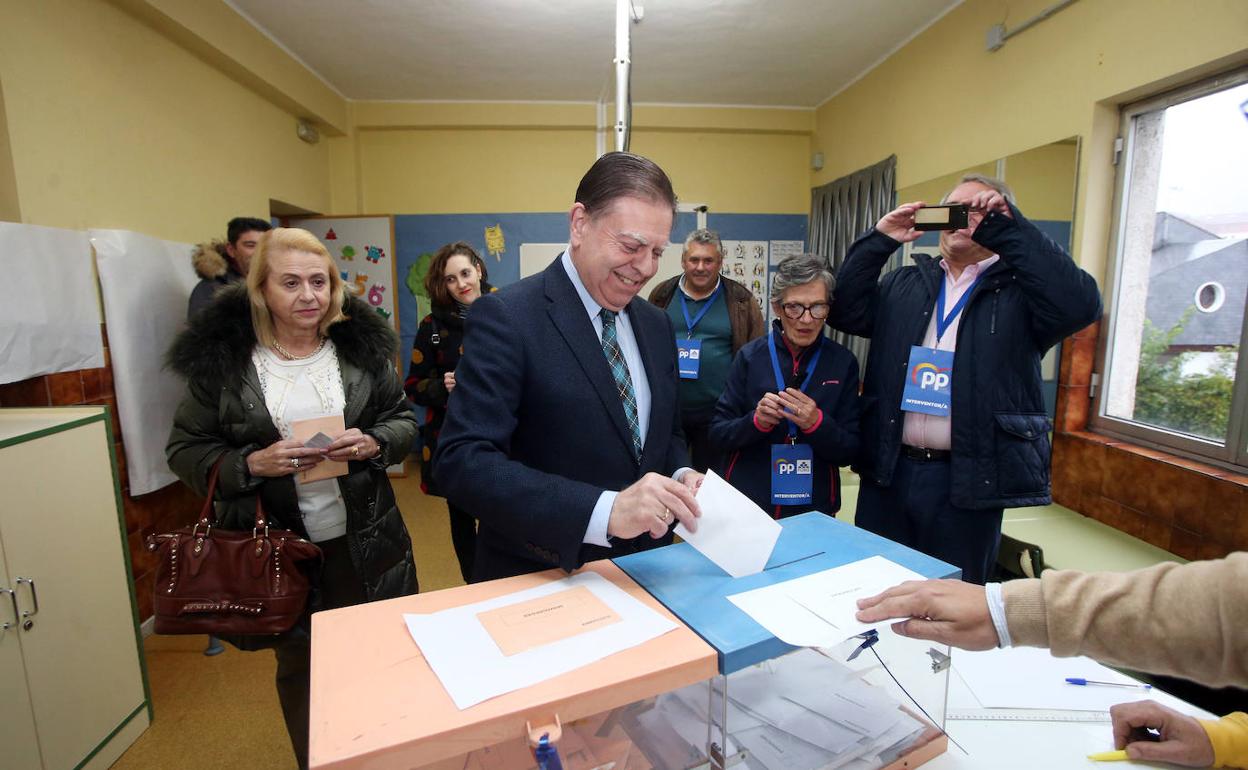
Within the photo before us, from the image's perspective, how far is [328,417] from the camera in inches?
67.7

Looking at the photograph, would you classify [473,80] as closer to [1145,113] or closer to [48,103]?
[48,103]

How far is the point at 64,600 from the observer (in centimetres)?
186

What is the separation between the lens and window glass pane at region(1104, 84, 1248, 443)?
7.70 ft

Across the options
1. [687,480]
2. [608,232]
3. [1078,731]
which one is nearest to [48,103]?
[608,232]

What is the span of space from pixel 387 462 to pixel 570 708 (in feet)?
4.37

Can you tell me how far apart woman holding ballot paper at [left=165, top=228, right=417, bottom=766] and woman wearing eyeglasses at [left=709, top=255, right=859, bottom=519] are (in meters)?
1.12

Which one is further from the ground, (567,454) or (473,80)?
(473,80)

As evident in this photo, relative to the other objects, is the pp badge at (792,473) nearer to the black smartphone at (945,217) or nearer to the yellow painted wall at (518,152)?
the black smartphone at (945,217)

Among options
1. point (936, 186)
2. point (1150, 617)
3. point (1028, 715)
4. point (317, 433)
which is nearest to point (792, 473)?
point (1028, 715)

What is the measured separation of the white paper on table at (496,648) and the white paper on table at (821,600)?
146 millimetres

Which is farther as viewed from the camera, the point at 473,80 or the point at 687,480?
the point at 473,80

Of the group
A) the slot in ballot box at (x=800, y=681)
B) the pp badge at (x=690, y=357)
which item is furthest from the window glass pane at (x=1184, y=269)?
the slot in ballot box at (x=800, y=681)

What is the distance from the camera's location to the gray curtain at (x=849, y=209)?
447 centimetres

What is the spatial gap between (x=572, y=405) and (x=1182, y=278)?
2862mm
